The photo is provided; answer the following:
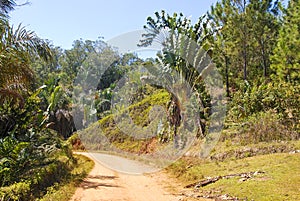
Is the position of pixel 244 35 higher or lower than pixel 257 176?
higher

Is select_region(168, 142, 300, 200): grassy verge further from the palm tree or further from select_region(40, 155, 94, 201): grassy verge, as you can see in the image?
the palm tree

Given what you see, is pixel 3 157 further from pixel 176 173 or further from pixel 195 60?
pixel 195 60

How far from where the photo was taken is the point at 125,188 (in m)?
8.60

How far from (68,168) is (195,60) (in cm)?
736

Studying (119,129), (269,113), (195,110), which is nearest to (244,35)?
(195,110)

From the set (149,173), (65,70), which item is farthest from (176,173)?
(65,70)

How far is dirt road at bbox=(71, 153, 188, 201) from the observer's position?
734 centimetres

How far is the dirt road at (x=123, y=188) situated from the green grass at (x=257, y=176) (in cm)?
79

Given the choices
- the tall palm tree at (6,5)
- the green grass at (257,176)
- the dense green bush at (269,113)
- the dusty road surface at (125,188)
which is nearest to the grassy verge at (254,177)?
the green grass at (257,176)

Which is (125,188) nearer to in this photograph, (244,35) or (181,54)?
(181,54)

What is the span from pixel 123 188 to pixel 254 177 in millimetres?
A: 3442

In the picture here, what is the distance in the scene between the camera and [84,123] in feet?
89.3

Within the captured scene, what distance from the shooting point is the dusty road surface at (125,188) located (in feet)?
24.1

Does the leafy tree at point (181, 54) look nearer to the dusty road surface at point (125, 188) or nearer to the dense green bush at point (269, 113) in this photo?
the dense green bush at point (269, 113)
